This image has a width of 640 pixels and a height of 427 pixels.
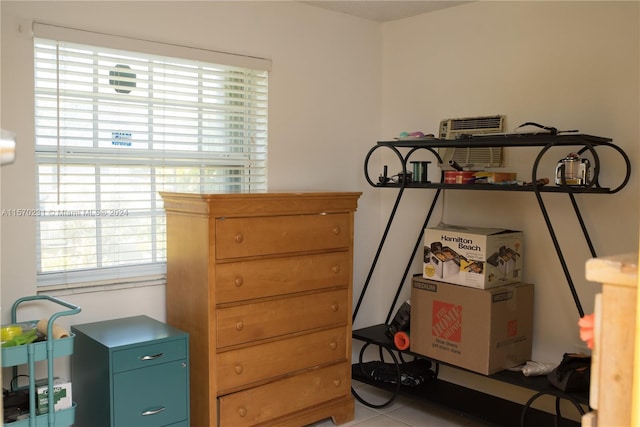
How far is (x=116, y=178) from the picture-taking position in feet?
9.80

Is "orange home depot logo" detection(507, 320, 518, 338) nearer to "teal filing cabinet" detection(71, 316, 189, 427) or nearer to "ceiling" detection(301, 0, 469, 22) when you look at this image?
"teal filing cabinet" detection(71, 316, 189, 427)

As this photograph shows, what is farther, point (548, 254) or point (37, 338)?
point (548, 254)

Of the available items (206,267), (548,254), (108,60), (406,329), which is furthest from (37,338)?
(548,254)

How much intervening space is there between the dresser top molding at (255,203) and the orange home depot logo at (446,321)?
69cm

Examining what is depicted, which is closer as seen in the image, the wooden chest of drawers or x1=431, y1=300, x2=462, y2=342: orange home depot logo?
the wooden chest of drawers

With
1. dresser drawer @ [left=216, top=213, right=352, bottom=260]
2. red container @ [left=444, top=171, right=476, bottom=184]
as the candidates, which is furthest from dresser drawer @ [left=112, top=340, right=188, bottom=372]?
red container @ [left=444, top=171, right=476, bottom=184]

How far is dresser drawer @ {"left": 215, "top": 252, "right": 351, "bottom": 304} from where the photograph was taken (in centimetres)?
282

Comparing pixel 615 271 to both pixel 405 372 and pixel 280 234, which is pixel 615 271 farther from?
pixel 405 372

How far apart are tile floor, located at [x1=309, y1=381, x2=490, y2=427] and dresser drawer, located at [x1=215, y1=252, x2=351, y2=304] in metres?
0.76

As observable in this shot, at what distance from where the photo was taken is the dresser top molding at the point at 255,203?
2736mm

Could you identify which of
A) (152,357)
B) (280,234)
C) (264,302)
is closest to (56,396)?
(152,357)

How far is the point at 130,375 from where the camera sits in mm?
2557

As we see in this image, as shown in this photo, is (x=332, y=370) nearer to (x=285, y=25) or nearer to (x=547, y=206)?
(x=547, y=206)

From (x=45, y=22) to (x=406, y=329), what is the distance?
91.6 inches
